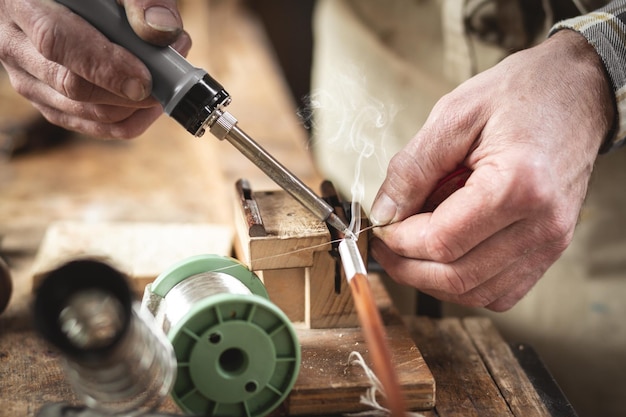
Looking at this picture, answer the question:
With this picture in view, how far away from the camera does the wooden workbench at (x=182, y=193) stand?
3.59 feet

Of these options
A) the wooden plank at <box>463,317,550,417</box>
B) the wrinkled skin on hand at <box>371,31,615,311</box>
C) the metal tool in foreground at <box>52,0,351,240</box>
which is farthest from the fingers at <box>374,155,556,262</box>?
the metal tool in foreground at <box>52,0,351,240</box>

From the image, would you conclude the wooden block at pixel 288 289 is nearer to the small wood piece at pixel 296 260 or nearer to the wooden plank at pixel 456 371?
the small wood piece at pixel 296 260

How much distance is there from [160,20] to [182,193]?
109cm

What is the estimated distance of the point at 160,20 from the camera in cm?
104

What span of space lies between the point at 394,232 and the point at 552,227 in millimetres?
249

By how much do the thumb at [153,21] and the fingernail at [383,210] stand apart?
424mm

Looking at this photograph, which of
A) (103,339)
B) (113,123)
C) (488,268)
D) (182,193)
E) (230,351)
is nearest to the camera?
(103,339)

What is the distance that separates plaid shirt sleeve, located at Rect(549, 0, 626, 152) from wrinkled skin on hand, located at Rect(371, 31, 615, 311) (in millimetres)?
16

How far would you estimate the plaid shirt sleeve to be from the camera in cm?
116

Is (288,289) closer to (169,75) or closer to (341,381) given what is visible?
(341,381)

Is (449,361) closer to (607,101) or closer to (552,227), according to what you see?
(552,227)

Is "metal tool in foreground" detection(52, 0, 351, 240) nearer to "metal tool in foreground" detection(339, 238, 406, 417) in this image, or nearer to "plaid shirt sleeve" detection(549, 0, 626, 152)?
"metal tool in foreground" detection(339, 238, 406, 417)

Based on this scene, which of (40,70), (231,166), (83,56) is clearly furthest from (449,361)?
(231,166)

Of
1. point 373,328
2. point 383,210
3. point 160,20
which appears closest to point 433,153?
point 383,210
